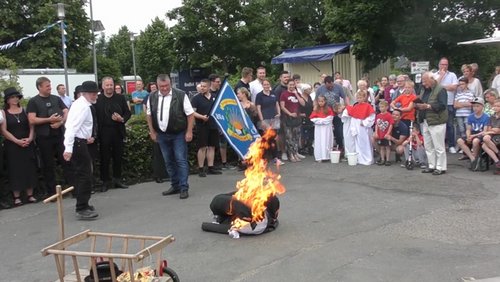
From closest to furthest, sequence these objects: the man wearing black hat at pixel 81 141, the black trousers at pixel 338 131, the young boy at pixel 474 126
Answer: the man wearing black hat at pixel 81 141 < the young boy at pixel 474 126 < the black trousers at pixel 338 131

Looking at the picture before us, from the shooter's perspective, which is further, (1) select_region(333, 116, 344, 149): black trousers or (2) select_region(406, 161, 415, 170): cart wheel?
(1) select_region(333, 116, 344, 149): black trousers

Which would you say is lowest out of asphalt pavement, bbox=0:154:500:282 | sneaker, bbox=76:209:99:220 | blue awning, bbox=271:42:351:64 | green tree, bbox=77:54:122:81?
asphalt pavement, bbox=0:154:500:282

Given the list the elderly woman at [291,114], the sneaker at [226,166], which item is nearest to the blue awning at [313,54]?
the elderly woman at [291,114]

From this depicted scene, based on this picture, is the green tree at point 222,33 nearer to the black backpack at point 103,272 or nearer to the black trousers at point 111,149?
the black trousers at point 111,149

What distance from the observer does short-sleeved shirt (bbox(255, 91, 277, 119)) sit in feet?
36.5

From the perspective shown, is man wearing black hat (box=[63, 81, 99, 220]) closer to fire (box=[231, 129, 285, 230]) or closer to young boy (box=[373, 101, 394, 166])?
fire (box=[231, 129, 285, 230])

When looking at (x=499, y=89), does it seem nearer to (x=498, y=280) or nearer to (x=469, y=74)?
(x=469, y=74)

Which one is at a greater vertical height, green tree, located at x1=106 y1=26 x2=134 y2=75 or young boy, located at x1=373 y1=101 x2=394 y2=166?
green tree, located at x1=106 y1=26 x2=134 y2=75

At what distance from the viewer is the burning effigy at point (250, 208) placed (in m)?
6.14

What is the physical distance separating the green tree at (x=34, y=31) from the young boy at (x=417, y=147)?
3070cm

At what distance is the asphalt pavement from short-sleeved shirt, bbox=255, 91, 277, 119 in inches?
73.3

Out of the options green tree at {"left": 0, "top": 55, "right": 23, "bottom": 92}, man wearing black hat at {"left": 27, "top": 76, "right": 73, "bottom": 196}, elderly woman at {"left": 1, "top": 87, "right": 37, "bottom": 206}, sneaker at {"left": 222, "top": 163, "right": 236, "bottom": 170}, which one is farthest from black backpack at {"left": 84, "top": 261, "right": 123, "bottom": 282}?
sneaker at {"left": 222, "top": 163, "right": 236, "bottom": 170}

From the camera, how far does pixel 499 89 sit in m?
12.1

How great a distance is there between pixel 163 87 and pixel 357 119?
4.65 meters
